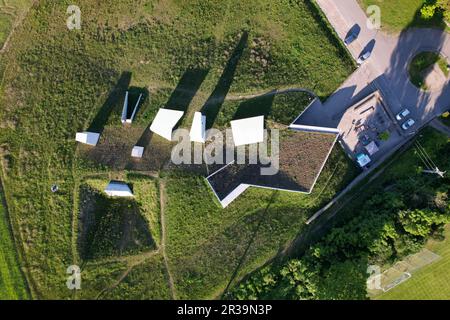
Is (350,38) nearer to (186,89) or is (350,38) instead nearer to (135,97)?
(186,89)

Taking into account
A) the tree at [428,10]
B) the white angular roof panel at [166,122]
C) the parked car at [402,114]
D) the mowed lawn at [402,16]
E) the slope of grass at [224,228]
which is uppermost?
the mowed lawn at [402,16]

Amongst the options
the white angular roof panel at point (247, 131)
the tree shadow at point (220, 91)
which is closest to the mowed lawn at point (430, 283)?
the white angular roof panel at point (247, 131)

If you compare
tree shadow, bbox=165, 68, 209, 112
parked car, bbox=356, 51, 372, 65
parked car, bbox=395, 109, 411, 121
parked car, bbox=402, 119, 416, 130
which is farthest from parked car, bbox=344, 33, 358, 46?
tree shadow, bbox=165, 68, 209, 112

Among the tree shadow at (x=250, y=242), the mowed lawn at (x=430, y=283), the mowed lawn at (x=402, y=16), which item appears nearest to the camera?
the tree shadow at (x=250, y=242)

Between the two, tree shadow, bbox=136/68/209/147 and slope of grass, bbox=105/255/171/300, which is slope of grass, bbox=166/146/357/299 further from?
tree shadow, bbox=136/68/209/147

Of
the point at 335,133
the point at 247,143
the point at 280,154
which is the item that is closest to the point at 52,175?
the point at 247,143

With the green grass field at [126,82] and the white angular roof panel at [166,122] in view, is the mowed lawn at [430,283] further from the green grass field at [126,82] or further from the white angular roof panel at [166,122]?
the white angular roof panel at [166,122]
